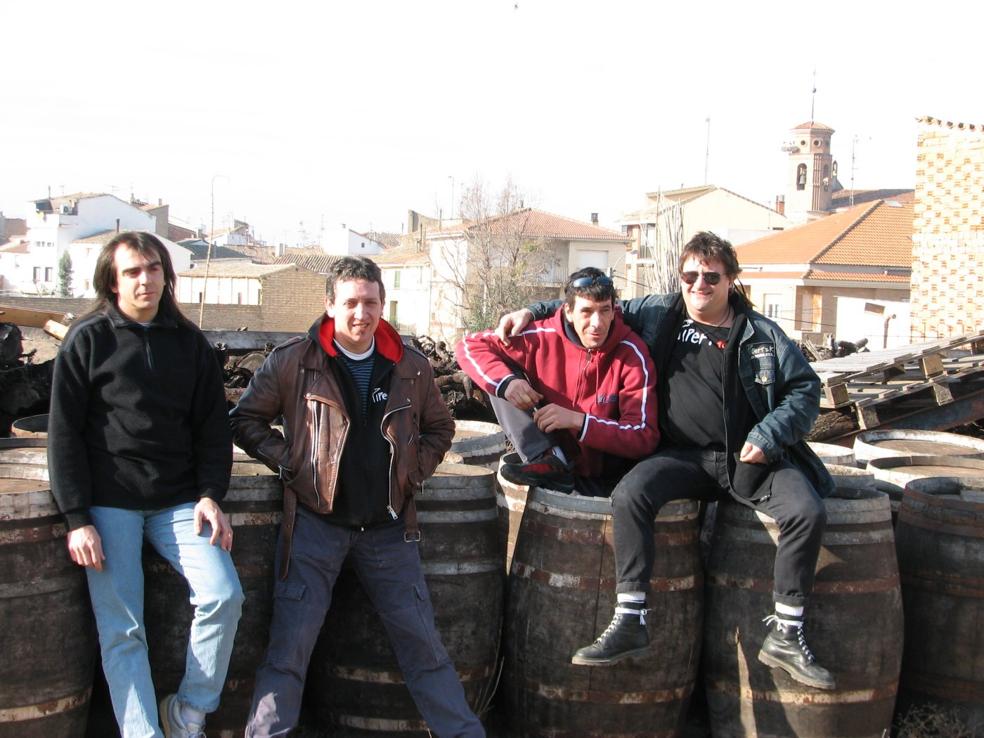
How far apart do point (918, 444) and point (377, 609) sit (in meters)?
4.51

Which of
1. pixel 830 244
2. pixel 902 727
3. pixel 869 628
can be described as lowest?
pixel 902 727

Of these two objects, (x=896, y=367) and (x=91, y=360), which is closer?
(x=91, y=360)

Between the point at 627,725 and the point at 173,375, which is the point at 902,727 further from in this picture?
the point at 173,375

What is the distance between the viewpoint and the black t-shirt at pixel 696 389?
→ 446cm

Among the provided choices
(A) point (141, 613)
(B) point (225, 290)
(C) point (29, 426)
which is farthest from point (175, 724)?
(B) point (225, 290)

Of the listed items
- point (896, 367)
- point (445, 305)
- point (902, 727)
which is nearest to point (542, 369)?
point (902, 727)

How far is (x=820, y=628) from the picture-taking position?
168 inches

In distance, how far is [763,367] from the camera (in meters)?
4.47

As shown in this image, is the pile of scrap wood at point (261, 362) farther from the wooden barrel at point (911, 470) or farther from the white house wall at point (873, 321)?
the white house wall at point (873, 321)

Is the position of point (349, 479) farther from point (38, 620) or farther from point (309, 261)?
point (309, 261)

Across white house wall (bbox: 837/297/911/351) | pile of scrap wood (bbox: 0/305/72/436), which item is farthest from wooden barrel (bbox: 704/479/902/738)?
white house wall (bbox: 837/297/911/351)

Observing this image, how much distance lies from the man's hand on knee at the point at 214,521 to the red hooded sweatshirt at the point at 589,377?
1301 millimetres

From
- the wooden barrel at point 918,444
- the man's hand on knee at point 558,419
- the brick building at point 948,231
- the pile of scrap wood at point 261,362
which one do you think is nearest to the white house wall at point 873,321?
the brick building at point 948,231

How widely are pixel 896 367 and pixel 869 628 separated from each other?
19.5ft
